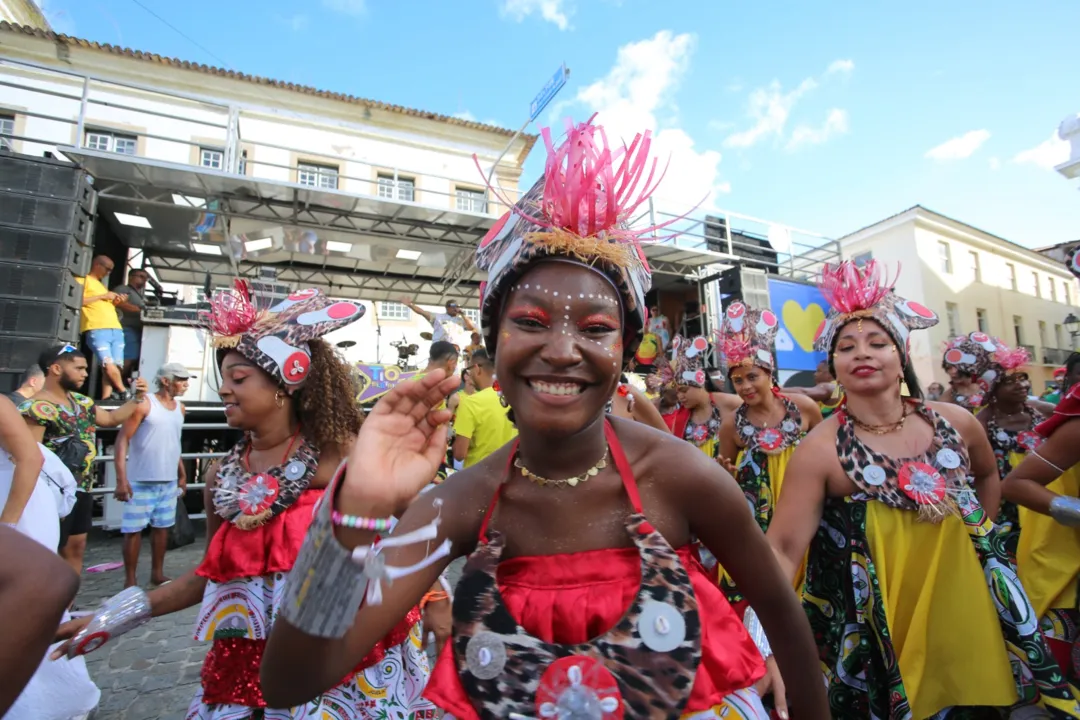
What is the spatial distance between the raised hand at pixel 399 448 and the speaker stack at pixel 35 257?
313 inches

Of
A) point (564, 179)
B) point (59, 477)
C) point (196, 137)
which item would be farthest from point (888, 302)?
point (196, 137)

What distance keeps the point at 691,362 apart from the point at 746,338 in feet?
4.41

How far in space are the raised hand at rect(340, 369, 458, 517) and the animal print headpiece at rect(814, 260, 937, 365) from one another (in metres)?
2.42

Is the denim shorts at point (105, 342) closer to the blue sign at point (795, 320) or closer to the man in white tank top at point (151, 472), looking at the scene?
the man in white tank top at point (151, 472)

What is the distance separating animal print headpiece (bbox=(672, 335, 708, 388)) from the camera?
6324 millimetres

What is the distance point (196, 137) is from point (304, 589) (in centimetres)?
2212

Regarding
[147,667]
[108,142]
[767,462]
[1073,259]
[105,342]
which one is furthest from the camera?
[108,142]

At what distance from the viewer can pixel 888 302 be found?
297 centimetres

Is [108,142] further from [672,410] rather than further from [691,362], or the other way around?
[691,362]

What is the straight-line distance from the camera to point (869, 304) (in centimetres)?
293

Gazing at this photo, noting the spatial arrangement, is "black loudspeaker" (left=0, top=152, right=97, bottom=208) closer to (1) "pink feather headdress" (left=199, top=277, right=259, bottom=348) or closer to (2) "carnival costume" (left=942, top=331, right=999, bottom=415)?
(1) "pink feather headdress" (left=199, top=277, right=259, bottom=348)

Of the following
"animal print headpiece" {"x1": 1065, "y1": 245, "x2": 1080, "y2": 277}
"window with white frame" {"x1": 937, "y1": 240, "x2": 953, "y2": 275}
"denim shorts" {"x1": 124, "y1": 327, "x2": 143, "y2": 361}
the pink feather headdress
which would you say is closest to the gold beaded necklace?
the pink feather headdress

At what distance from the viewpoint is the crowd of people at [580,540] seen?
129 centimetres

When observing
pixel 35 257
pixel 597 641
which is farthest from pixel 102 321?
pixel 597 641
